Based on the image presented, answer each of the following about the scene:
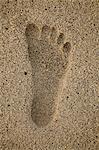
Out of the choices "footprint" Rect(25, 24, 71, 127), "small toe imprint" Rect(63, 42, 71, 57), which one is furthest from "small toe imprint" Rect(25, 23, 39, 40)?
"small toe imprint" Rect(63, 42, 71, 57)

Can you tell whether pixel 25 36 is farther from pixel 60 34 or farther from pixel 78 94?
pixel 78 94

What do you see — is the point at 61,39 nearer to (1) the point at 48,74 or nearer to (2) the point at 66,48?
(2) the point at 66,48

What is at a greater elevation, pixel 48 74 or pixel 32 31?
pixel 32 31

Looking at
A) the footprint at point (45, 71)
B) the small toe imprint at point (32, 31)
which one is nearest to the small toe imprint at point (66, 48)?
the footprint at point (45, 71)

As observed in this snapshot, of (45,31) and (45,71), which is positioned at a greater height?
(45,31)

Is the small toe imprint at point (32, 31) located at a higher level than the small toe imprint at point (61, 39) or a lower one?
higher

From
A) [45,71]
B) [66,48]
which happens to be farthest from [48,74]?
[66,48]

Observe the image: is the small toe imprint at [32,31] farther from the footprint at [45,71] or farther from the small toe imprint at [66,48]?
the small toe imprint at [66,48]
